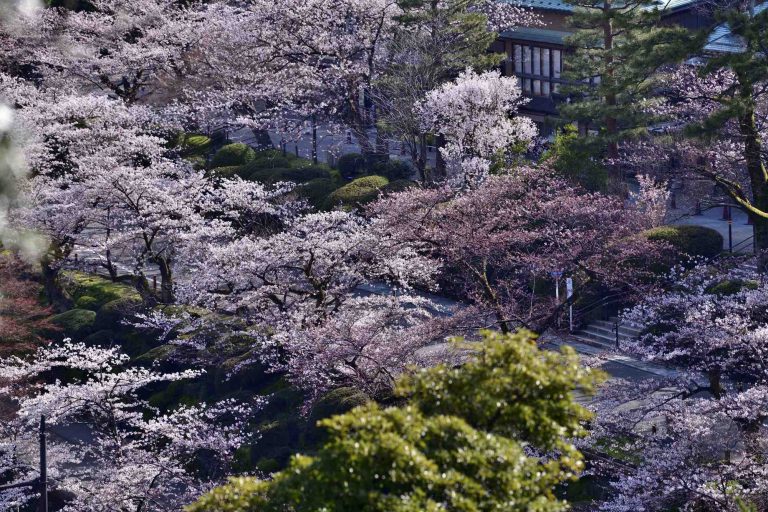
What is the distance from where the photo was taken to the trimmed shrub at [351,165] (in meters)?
32.8

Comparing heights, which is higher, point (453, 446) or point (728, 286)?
point (453, 446)

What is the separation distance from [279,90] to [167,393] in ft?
48.9

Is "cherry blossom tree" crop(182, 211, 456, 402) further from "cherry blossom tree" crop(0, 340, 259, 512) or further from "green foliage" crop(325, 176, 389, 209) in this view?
"green foliage" crop(325, 176, 389, 209)

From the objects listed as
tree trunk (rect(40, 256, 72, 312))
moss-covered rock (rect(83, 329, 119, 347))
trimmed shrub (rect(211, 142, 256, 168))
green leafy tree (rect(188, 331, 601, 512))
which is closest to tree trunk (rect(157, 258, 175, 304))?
moss-covered rock (rect(83, 329, 119, 347))

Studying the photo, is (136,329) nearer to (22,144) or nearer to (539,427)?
(22,144)

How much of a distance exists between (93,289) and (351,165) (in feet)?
29.3

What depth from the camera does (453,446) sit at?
8.29m

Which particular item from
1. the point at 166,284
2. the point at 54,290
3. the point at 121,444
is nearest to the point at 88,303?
the point at 54,290

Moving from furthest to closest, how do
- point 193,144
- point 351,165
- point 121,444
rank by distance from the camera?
A: point 193,144
point 351,165
point 121,444

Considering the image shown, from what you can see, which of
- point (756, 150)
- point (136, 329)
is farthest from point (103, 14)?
point (756, 150)

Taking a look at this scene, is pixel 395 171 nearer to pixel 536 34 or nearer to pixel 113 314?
pixel 536 34

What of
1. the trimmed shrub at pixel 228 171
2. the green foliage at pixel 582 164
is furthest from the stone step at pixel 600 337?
the trimmed shrub at pixel 228 171

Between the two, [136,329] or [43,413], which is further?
[136,329]

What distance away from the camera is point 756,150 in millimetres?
21234
